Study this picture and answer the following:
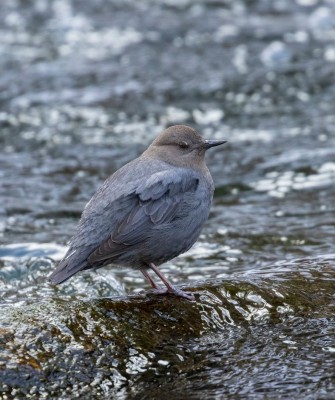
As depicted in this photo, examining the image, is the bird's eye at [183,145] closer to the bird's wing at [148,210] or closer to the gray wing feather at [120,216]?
the bird's wing at [148,210]

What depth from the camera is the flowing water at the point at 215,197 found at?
4.20 metres

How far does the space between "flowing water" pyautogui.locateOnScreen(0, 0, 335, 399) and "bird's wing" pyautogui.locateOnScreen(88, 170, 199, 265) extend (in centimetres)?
29

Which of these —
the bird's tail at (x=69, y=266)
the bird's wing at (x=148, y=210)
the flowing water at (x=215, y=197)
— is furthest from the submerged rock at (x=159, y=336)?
the bird's wing at (x=148, y=210)

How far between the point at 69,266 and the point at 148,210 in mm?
563

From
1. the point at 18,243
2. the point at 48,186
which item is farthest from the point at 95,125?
the point at 18,243

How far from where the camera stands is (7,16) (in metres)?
14.4

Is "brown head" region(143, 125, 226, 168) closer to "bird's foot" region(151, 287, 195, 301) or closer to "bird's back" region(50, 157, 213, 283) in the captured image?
"bird's back" region(50, 157, 213, 283)

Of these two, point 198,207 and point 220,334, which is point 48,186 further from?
point 220,334

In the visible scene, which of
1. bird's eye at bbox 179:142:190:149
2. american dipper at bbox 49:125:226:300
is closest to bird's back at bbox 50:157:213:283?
american dipper at bbox 49:125:226:300

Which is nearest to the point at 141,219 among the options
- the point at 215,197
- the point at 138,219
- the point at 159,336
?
the point at 138,219

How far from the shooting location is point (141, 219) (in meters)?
4.80

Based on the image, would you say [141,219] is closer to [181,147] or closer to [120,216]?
[120,216]

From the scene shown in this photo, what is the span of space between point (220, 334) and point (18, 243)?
8.84 feet

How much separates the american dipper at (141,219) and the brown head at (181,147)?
10 centimetres
